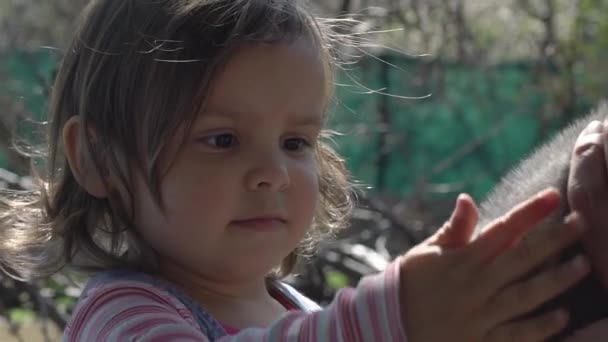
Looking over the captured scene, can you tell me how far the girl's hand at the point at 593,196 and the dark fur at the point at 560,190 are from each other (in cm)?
1

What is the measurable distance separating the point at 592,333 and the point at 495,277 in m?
0.17

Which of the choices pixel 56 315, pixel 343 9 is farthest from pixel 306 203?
pixel 343 9

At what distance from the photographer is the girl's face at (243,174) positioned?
1642mm

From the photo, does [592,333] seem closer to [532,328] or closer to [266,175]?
[532,328]

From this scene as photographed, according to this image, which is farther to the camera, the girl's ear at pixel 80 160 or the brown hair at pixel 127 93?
the girl's ear at pixel 80 160

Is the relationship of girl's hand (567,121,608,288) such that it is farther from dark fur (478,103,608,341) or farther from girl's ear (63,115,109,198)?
girl's ear (63,115,109,198)

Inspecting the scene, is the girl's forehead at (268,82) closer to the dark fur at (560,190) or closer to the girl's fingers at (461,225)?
the dark fur at (560,190)

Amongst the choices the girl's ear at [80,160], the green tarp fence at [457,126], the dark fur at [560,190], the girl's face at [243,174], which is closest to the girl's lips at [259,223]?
the girl's face at [243,174]

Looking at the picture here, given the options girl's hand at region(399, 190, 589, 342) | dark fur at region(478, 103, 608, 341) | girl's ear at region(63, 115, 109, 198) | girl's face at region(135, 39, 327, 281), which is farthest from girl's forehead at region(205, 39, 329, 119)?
girl's hand at region(399, 190, 589, 342)

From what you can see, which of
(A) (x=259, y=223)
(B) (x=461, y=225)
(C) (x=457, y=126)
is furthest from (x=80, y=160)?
(C) (x=457, y=126)

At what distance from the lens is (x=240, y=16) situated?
1.75 metres

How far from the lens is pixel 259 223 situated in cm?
169

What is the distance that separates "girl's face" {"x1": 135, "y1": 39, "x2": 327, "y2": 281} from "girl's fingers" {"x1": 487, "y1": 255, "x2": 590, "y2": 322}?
64 centimetres

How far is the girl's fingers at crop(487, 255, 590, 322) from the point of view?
3.51 feet
